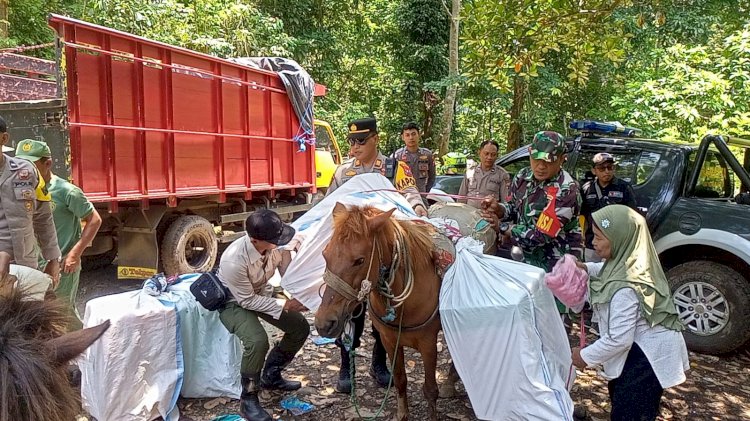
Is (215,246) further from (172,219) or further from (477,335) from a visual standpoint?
(477,335)

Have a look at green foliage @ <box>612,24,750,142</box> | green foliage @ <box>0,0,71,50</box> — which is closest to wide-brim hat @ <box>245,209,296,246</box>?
green foliage @ <box>612,24,750,142</box>

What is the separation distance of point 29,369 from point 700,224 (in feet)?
15.9

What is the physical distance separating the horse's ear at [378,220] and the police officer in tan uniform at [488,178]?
2.92 meters

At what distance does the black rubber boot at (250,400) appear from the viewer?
3.02 meters

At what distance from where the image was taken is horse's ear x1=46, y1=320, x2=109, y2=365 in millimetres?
1186

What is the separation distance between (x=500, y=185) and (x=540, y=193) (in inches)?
75.7

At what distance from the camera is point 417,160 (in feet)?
19.3

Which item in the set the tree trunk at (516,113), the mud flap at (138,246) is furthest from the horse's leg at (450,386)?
the tree trunk at (516,113)

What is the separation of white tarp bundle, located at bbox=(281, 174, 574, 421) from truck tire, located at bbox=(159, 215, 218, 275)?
4.12m

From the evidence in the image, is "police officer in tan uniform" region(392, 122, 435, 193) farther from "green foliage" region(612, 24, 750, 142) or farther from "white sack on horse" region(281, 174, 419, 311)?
"green foliage" region(612, 24, 750, 142)

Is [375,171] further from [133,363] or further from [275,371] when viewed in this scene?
[133,363]

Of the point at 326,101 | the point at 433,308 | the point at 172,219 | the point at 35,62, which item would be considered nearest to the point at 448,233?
the point at 433,308

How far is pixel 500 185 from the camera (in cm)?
521

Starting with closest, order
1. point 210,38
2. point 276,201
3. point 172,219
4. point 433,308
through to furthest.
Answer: point 433,308 < point 172,219 < point 276,201 < point 210,38
